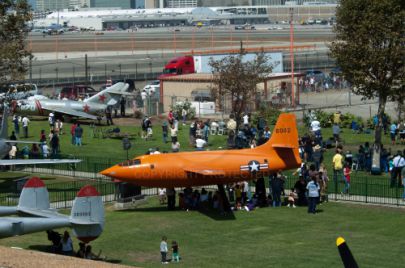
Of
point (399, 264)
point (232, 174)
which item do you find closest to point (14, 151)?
point (232, 174)

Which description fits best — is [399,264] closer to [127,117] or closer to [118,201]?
[118,201]

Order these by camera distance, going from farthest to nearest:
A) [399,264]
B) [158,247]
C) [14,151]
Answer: [14,151] < [158,247] < [399,264]

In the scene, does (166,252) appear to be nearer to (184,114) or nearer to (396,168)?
(396,168)

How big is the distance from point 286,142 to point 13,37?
14.4m

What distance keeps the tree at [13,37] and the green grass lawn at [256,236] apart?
1145cm

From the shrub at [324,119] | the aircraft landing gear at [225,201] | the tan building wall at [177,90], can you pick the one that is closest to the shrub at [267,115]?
the shrub at [324,119]

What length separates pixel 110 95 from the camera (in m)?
57.9

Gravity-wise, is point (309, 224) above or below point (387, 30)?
below

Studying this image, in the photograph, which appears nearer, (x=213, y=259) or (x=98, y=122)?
(x=213, y=259)

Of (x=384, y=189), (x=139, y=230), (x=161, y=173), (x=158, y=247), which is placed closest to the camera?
(x=158, y=247)

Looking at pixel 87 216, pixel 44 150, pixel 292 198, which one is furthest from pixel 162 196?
pixel 44 150

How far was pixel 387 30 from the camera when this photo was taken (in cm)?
4044

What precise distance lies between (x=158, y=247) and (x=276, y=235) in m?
3.69

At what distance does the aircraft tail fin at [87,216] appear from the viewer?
86.8 ft
